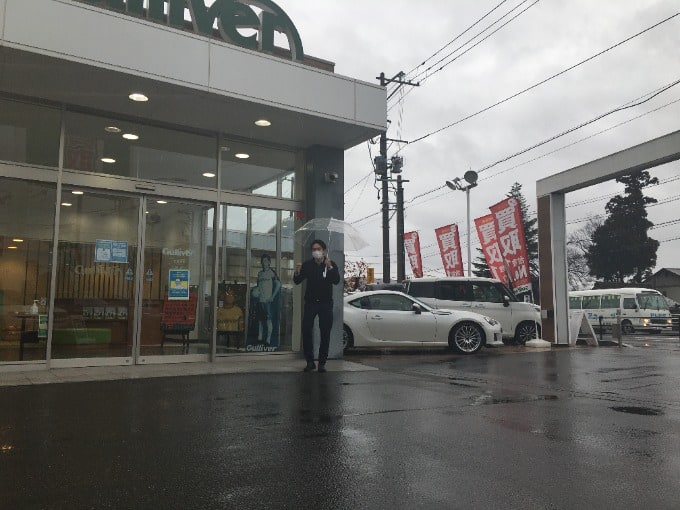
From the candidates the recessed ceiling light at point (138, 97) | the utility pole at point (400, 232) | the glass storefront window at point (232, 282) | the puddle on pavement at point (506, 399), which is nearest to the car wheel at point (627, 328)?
the utility pole at point (400, 232)

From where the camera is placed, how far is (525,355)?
463 inches

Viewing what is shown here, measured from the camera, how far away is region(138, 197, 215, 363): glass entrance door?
9492 millimetres

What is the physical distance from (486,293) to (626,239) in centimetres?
4708

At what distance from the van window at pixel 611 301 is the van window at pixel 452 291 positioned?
19.3 meters

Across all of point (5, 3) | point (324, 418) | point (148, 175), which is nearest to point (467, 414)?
point (324, 418)

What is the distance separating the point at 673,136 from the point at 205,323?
34.3 feet

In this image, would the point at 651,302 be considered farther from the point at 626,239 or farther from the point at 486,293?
the point at 626,239

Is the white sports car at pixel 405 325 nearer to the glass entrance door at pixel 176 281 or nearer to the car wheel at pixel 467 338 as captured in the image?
the car wheel at pixel 467 338

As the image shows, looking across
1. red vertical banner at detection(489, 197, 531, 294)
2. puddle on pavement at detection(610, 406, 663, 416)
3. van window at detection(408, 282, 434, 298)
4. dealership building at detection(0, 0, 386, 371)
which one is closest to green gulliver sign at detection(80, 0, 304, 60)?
dealership building at detection(0, 0, 386, 371)

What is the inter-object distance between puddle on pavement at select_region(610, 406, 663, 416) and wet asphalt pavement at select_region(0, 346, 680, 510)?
0.02 m

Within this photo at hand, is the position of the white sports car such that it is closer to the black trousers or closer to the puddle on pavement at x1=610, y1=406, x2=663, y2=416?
the black trousers

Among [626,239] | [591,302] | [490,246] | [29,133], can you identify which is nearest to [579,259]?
[626,239]

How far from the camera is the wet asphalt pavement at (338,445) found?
3.16 metres

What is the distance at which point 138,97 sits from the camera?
873cm
